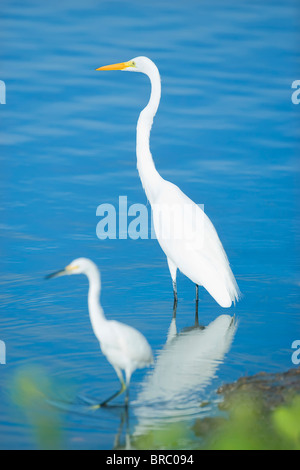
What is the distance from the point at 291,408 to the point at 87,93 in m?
7.39

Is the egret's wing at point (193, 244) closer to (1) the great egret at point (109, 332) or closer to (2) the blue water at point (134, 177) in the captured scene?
(2) the blue water at point (134, 177)

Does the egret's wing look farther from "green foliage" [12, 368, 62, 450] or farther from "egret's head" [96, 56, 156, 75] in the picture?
"green foliage" [12, 368, 62, 450]

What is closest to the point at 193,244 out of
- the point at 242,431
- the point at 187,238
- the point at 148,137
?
the point at 187,238

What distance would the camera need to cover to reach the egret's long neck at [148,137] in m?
7.09

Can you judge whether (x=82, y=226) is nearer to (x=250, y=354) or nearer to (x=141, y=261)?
(x=141, y=261)

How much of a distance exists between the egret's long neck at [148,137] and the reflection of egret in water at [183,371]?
4.20ft

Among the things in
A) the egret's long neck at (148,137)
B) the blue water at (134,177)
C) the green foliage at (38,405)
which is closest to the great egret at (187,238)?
the egret's long neck at (148,137)

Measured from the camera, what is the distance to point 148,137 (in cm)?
712

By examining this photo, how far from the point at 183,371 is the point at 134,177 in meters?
3.99

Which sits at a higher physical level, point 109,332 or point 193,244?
point 193,244

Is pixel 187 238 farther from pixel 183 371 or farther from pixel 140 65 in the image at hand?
pixel 140 65

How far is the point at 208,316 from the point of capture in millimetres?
6562

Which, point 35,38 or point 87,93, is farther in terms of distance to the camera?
point 35,38
